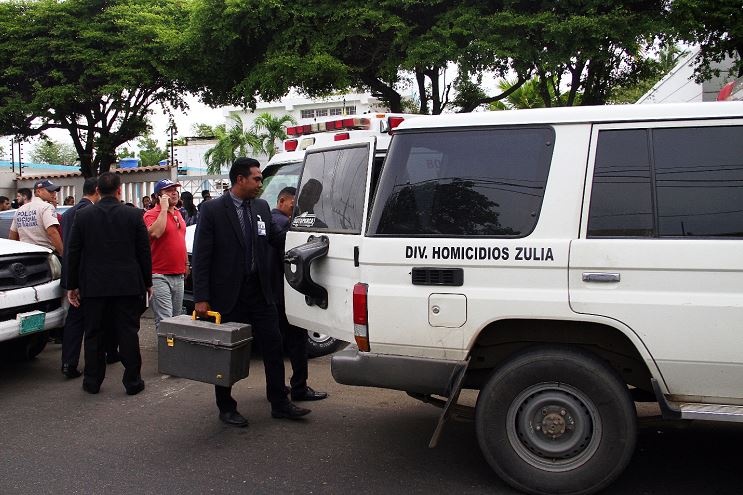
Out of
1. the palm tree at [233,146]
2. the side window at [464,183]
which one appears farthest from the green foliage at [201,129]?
the side window at [464,183]

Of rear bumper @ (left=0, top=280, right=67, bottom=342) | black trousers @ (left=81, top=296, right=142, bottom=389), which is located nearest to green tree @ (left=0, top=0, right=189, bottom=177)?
rear bumper @ (left=0, top=280, right=67, bottom=342)

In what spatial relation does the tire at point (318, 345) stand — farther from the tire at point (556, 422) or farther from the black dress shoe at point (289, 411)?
the tire at point (556, 422)

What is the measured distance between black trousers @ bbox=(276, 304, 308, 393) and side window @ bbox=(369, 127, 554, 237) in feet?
6.01

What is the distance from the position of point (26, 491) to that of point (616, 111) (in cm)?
381

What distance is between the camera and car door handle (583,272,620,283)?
321 centimetres

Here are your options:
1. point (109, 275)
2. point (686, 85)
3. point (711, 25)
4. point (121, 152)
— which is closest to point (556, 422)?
point (109, 275)

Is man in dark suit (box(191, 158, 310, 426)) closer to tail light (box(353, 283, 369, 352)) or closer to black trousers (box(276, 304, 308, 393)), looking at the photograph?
black trousers (box(276, 304, 308, 393))

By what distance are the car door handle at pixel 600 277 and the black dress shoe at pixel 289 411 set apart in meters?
2.42

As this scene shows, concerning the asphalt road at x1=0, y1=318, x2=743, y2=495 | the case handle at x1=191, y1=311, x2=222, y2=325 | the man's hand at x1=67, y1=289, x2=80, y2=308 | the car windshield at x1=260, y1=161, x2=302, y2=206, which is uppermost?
the car windshield at x1=260, y1=161, x2=302, y2=206

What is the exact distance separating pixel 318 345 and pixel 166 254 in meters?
1.76

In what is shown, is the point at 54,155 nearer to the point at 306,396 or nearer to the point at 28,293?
the point at 28,293

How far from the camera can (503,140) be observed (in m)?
3.48

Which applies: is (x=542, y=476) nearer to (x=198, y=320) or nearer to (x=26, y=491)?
(x=198, y=320)

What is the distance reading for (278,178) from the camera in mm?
7270
